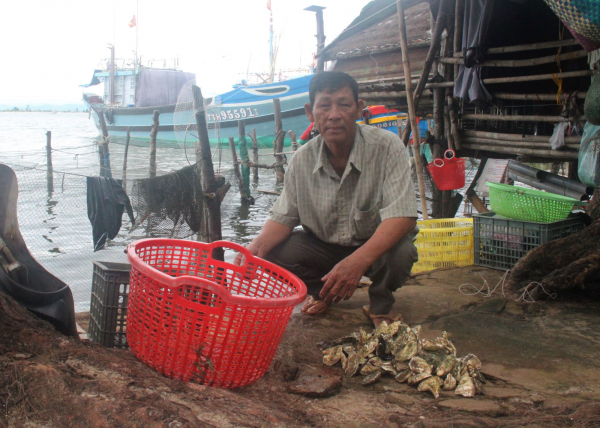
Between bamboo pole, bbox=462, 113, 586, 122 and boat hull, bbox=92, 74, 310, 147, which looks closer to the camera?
bamboo pole, bbox=462, 113, 586, 122

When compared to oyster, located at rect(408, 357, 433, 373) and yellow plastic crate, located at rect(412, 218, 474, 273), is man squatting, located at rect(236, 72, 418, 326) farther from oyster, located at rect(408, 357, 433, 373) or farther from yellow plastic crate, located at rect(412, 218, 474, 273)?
yellow plastic crate, located at rect(412, 218, 474, 273)

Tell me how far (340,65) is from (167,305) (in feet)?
23.4

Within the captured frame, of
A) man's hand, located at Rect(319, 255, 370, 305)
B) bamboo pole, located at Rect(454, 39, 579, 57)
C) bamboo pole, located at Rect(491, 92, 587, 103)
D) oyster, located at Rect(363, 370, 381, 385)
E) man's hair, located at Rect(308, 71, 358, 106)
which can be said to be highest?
bamboo pole, located at Rect(454, 39, 579, 57)

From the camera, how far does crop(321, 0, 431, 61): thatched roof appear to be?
7.11 m

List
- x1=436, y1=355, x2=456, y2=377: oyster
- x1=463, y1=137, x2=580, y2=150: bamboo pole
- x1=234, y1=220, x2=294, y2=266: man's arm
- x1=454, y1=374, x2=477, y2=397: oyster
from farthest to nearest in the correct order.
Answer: x1=463, y1=137, x2=580, y2=150: bamboo pole < x1=234, y1=220, x2=294, y2=266: man's arm < x1=436, y1=355, x2=456, y2=377: oyster < x1=454, y1=374, x2=477, y2=397: oyster

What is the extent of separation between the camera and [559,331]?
296cm

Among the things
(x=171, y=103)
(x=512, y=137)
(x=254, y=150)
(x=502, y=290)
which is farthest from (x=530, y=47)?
(x=171, y=103)

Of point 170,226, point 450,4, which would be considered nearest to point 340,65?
point 450,4

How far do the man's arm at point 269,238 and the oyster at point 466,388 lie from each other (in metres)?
1.37

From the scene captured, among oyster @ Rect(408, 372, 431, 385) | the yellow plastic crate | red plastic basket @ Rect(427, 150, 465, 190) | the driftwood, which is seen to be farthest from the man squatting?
red plastic basket @ Rect(427, 150, 465, 190)

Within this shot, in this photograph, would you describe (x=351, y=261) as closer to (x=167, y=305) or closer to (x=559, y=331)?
(x=167, y=305)

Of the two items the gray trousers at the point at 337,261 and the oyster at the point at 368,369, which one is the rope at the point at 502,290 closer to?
the gray trousers at the point at 337,261

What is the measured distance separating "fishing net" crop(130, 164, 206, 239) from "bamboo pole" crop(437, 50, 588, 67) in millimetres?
3213

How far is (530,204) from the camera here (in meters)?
4.23
